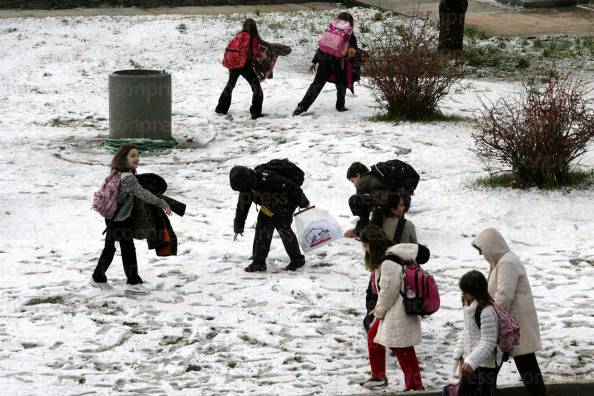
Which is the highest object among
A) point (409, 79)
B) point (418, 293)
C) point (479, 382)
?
point (409, 79)

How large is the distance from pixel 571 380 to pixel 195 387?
2.73m

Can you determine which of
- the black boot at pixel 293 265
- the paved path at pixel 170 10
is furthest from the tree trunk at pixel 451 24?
the black boot at pixel 293 265

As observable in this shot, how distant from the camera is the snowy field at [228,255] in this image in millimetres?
9211

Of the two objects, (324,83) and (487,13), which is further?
(487,13)

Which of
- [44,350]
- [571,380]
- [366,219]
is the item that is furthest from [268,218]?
[571,380]

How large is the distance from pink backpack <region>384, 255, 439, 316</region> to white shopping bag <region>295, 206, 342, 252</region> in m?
2.60

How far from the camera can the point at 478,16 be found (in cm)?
2509

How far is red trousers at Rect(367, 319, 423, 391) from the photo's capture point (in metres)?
8.62

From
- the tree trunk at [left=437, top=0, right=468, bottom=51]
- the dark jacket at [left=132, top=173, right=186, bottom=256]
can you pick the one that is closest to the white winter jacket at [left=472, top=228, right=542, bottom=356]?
the dark jacket at [left=132, top=173, right=186, bottom=256]

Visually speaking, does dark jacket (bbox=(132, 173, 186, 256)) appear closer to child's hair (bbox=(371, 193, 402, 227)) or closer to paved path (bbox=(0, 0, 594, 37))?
child's hair (bbox=(371, 193, 402, 227))

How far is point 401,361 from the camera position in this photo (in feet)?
28.3

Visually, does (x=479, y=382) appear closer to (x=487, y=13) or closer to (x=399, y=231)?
(x=399, y=231)

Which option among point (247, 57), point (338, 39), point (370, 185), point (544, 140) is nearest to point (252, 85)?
point (247, 57)

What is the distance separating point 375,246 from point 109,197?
8.84ft
